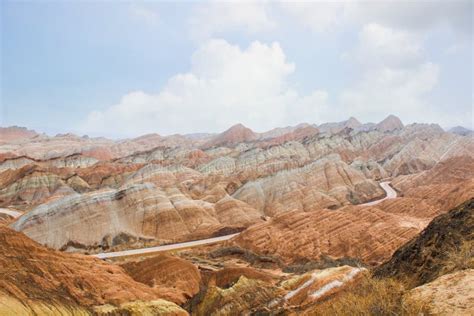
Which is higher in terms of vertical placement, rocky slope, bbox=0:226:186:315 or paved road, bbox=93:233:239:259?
rocky slope, bbox=0:226:186:315

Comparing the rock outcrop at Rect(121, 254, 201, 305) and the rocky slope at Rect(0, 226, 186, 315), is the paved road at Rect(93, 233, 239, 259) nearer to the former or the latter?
the rock outcrop at Rect(121, 254, 201, 305)

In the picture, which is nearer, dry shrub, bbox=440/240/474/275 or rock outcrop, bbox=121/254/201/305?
dry shrub, bbox=440/240/474/275

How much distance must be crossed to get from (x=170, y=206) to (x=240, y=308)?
41.4 meters

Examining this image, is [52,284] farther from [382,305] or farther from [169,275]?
Answer: [382,305]

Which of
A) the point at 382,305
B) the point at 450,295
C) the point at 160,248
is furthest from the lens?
the point at 160,248

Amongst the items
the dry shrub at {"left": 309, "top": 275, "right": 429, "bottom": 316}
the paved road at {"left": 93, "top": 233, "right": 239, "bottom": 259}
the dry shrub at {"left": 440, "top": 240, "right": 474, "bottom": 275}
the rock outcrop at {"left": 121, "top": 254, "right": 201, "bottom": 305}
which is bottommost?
the paved road at {"left": 93, "top": 233, "right": 239, "bottom": 259}

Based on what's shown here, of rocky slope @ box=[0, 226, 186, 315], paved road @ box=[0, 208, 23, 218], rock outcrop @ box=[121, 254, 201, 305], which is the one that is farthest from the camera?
paved road @ box=[0, 208, 23, 218]

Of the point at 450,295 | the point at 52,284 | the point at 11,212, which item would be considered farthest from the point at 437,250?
the point at 11,212

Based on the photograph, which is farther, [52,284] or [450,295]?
[52,284]

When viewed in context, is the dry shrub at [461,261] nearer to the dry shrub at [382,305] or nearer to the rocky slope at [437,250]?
the rocky slope at [437,250]

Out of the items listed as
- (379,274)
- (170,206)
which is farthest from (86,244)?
(379,274)

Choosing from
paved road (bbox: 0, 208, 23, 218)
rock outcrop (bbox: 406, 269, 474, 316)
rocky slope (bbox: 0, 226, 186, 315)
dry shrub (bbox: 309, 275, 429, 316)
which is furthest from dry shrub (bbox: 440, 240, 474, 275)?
paved road (bbox: 0, 208, 23, 218)

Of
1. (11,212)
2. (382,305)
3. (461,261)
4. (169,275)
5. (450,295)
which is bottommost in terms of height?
(169,275)

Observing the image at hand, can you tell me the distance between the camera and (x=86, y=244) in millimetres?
51750
